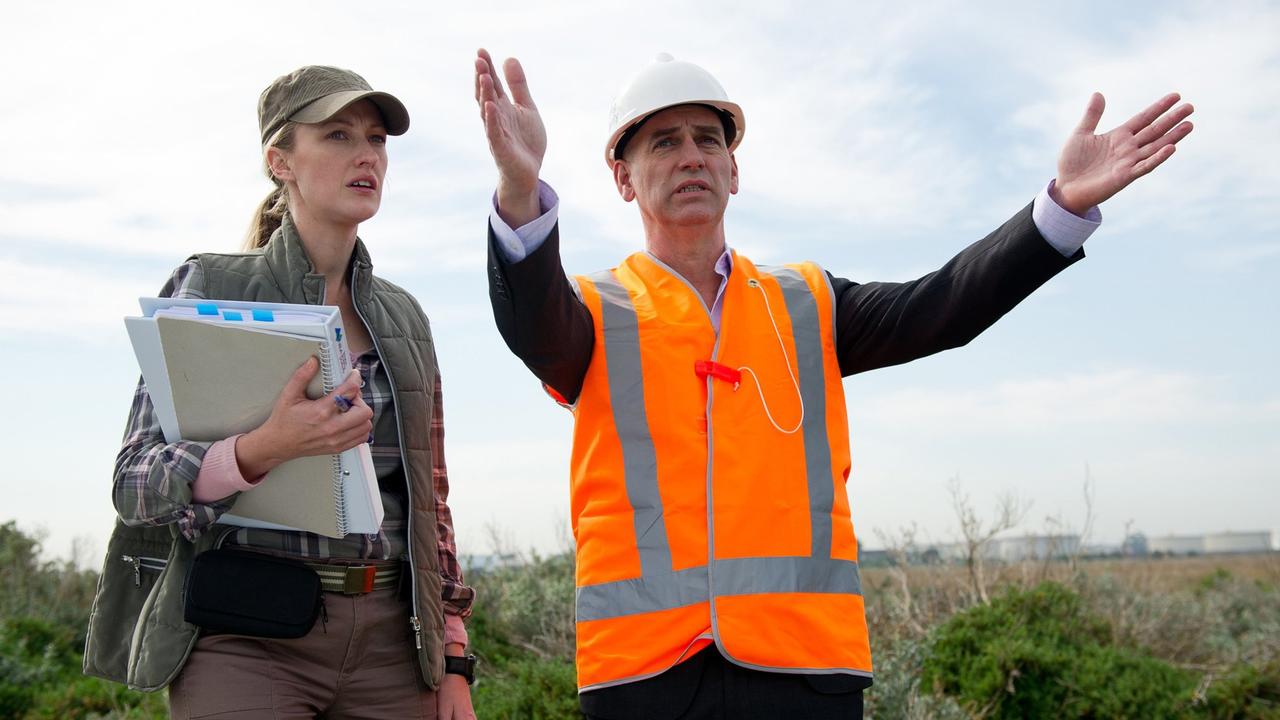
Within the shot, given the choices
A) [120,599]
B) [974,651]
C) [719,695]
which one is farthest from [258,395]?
[974,651]

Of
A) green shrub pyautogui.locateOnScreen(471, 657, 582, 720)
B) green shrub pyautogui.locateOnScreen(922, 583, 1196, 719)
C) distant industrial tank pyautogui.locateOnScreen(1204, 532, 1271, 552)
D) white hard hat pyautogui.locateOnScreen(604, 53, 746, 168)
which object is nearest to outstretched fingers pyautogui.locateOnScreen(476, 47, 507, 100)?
white hard hat pyautogui.locateOnScreen(604, 53, 746, 168)

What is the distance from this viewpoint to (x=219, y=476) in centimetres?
244

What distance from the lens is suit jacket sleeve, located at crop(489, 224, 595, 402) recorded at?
268 centimetres

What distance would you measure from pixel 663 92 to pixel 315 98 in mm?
899

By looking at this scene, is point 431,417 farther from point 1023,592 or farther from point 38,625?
point 38,625

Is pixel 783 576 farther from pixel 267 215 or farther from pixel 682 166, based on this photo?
pixel 267 215

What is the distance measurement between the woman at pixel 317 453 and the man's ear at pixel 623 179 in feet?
2.08

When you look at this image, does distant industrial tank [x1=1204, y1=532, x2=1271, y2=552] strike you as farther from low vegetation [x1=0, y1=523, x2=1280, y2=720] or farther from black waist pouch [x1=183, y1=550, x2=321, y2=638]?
black waist pouch [x1=183, y1=550, x2=321, y2=638]

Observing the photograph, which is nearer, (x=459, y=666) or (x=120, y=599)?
(x=120, y=599)

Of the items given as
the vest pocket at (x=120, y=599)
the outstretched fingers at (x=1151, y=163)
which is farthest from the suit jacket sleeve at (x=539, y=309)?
the outstretched fingers at (x=1151, y=163)

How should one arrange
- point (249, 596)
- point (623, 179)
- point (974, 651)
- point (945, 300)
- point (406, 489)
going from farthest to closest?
point (974, 651) → point (623, 179) → point (945, 300) → point (406, 489) → point (249, 596)

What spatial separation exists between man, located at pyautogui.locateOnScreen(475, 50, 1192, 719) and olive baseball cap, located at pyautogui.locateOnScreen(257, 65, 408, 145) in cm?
44

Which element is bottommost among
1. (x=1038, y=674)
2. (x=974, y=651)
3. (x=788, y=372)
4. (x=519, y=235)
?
(x=1038, y=674)

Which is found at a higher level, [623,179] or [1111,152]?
[623,179]
